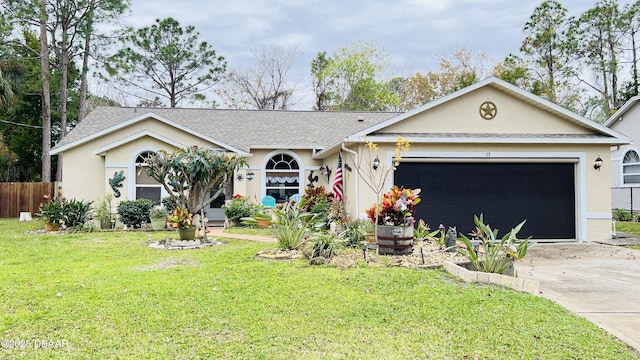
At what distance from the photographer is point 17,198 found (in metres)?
21.0

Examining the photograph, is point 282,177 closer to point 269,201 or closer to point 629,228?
point 269,201

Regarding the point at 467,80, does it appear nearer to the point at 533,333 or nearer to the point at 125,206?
the point at 125,206

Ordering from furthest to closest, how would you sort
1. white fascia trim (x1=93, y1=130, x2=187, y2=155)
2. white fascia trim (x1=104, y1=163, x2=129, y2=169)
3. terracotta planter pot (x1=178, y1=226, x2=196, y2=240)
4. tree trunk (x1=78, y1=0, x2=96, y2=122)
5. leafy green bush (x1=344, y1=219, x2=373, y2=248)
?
tree trunk (x1=78, y1=0, x2=96, y2=122), white fascia trim (x1=104, y1=163, x2=129, y2=169), white fascia trim (x1=93, y1=130, x2=187, y2=155), terracotta planter pot (x1=178, y1=226, x2=196, y2=240), leafy green bush (x1=344, y1=219, x2=373, y2=248)

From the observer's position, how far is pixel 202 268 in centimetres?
755

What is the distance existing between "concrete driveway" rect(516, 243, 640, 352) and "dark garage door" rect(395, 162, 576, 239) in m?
1.30

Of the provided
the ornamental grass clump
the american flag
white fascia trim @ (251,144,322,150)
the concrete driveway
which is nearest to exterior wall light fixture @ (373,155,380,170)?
the american flag

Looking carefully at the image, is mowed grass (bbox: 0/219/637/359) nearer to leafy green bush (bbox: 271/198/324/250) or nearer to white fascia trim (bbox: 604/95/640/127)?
leafy green bush (bbox: 271/198/324/250)

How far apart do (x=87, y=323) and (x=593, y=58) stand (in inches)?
1371

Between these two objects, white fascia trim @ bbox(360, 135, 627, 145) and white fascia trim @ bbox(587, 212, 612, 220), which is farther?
white fascia trim @ bbox(587, 212, 612, 220)

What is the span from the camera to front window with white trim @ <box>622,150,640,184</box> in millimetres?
19241

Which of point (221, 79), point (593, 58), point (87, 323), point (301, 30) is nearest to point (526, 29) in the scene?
point (593, 58)

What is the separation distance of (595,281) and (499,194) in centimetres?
568

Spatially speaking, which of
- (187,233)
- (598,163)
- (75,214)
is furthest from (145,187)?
(598,163)

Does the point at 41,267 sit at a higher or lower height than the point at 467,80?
lower
